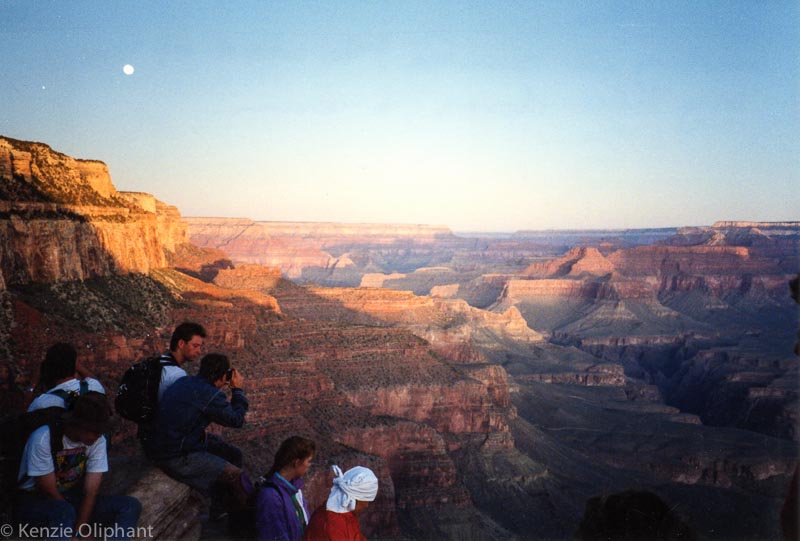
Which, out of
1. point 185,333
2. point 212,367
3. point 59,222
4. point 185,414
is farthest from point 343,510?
point 59,222

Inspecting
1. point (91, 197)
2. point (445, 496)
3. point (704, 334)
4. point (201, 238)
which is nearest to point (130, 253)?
point (91, 197)

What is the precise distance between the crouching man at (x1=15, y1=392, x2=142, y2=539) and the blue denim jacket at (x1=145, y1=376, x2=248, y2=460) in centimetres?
106

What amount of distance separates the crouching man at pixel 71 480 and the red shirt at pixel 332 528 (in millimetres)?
2275

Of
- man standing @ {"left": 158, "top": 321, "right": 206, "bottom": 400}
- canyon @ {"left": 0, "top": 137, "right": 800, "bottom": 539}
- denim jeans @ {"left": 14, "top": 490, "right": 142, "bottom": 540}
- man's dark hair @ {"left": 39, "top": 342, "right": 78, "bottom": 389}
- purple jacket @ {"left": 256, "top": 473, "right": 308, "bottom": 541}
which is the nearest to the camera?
denim jeans @ {"left": 14, "top": 490, "right": 142, "bottom": 540}

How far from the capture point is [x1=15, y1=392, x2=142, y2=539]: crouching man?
7285mm

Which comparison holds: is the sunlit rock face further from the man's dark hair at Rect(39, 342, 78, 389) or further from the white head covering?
the white head covering

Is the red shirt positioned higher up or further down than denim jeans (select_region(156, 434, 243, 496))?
further down

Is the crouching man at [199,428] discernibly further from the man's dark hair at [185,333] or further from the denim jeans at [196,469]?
the man's dark hair at [185,333]

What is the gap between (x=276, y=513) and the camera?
7.90 m

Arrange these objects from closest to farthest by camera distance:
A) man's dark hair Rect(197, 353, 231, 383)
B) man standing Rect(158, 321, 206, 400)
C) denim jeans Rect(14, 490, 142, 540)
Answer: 1. denim jeans Rect(14, 490, 142, 540)
2. man's dark hair Rect(197, 353, 231, 383)
3. man standing Rect(158, 321, 206, 400)

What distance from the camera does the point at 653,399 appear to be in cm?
7994

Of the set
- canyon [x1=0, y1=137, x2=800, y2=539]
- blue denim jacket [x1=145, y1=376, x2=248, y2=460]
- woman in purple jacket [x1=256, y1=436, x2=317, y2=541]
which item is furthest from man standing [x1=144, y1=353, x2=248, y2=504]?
woman in purple jacket [x1=256, y1=436, x2=317, y2=541]

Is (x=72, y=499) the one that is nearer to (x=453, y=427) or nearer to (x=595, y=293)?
(x=453, y=427)

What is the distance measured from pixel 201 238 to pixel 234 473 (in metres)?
194
